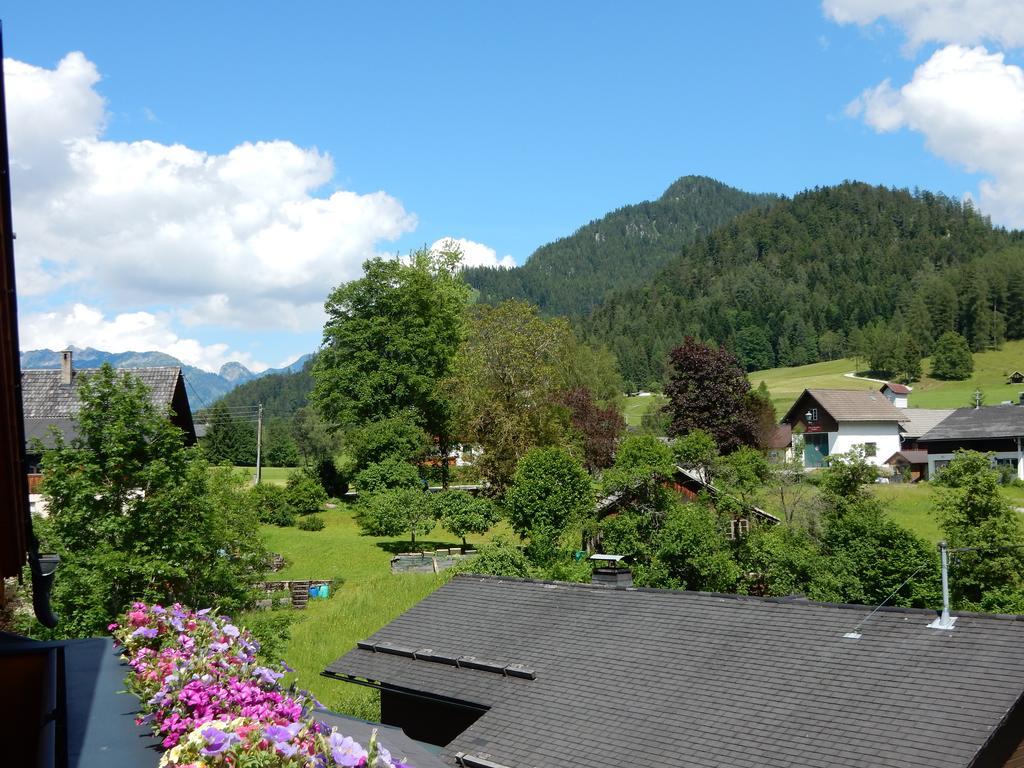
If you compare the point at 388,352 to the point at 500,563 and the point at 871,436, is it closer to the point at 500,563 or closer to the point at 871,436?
the point at 500,563

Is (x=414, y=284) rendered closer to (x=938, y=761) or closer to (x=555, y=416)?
(x=555, y=416)

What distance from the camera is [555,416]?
160 feet

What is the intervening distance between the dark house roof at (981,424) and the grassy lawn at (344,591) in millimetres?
37576

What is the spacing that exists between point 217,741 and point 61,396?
136 ft

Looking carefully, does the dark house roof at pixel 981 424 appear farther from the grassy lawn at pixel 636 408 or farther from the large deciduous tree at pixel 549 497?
the grassy lawn at pixel 636 408

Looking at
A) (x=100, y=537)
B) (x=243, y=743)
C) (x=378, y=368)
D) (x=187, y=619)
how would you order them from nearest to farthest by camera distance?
(x=243, y=743), (x=187, y=619), (x=100, y=537), (x=378, y=368)

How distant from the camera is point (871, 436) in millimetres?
75188

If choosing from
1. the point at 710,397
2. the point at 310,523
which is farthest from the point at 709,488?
the point at 310,523

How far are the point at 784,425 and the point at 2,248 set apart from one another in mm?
85477

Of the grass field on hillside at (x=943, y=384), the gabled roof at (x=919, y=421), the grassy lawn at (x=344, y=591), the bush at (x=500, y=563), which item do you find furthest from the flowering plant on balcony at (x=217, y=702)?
the grass field on hillside at (x=943, y=384)

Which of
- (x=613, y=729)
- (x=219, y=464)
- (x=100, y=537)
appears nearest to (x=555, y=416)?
(x=219, y=464)

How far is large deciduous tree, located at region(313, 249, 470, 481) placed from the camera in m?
56.9

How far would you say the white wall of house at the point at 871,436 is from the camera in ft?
245

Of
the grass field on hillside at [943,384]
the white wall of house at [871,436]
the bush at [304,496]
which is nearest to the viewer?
the bush at [304,496]
